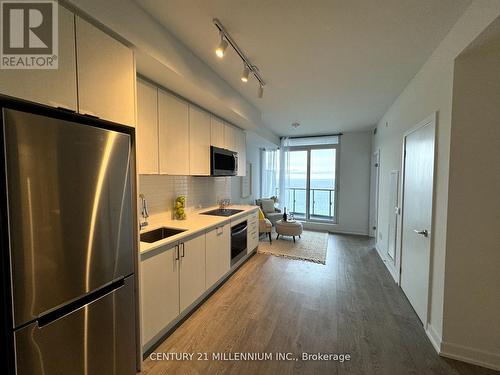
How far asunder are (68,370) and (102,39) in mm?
1921

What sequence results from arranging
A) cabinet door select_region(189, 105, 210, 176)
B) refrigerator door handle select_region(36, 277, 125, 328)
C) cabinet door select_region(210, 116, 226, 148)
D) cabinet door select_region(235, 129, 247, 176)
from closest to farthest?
refrigerator door handle select_region(36, 277, 125, 328) < cabinet door select_region(189, 105, 210, 176) < cabinet door select_region(210, 116, 226, 148) < cabinet door select_region(235, 129, 247, 176)

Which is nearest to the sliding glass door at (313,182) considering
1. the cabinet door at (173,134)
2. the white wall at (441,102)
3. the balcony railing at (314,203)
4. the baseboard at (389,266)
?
the balcony railing at (314,203)

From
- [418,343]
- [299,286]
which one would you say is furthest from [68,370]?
[418,343]

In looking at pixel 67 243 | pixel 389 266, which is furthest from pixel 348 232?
pixel 67 243

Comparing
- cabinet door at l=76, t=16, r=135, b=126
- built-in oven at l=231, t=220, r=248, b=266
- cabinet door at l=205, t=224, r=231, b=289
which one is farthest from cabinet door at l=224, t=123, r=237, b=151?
cabinet door at l=76, t=16, r=135, b=126

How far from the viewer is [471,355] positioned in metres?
1.68

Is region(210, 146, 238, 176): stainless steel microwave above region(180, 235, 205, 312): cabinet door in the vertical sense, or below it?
above

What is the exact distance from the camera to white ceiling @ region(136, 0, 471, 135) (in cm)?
152

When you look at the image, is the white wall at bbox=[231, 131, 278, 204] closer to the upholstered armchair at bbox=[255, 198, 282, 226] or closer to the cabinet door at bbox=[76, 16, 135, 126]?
the upholstered armchair at bbox=[255, 198, 282, 226]

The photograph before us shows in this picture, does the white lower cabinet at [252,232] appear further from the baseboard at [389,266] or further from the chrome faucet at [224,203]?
the baseboard at [389,266]

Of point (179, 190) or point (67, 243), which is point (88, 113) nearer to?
point (67, 243)

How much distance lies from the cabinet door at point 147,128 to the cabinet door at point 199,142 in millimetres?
568

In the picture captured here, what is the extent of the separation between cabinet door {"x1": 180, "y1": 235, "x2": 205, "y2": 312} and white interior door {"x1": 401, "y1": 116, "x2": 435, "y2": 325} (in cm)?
227

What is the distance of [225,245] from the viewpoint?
2852mm
